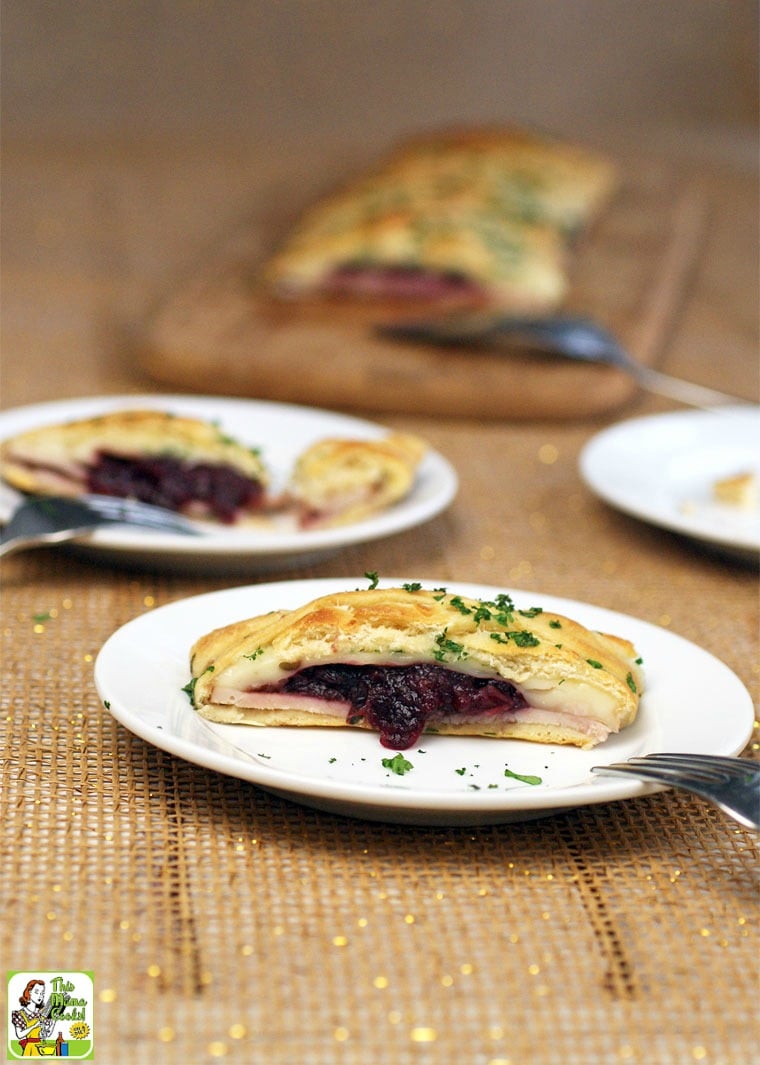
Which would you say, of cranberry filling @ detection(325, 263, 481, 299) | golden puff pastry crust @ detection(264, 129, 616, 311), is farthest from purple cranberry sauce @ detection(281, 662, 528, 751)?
cranberry filling @ detection(325, 263, 481, 299)

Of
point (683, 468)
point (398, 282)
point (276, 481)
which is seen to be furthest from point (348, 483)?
point (398, 282)

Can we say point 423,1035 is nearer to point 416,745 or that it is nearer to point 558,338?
point 416,745

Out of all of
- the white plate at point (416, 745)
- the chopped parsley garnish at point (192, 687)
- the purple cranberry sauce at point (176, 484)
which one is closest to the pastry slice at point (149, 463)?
the purple cranberry sauce at point (176, 484)

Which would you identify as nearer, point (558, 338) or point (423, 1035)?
point (423, 1035)

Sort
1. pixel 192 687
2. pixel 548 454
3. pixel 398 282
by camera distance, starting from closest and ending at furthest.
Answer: pixel 192 687 → pixel 548 454 → pixel 398 282

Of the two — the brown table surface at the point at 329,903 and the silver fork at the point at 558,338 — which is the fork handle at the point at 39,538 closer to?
the brown table surface at the point at 329,903

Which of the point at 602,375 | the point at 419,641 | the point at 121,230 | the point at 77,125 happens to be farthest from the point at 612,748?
the point at 77,125
